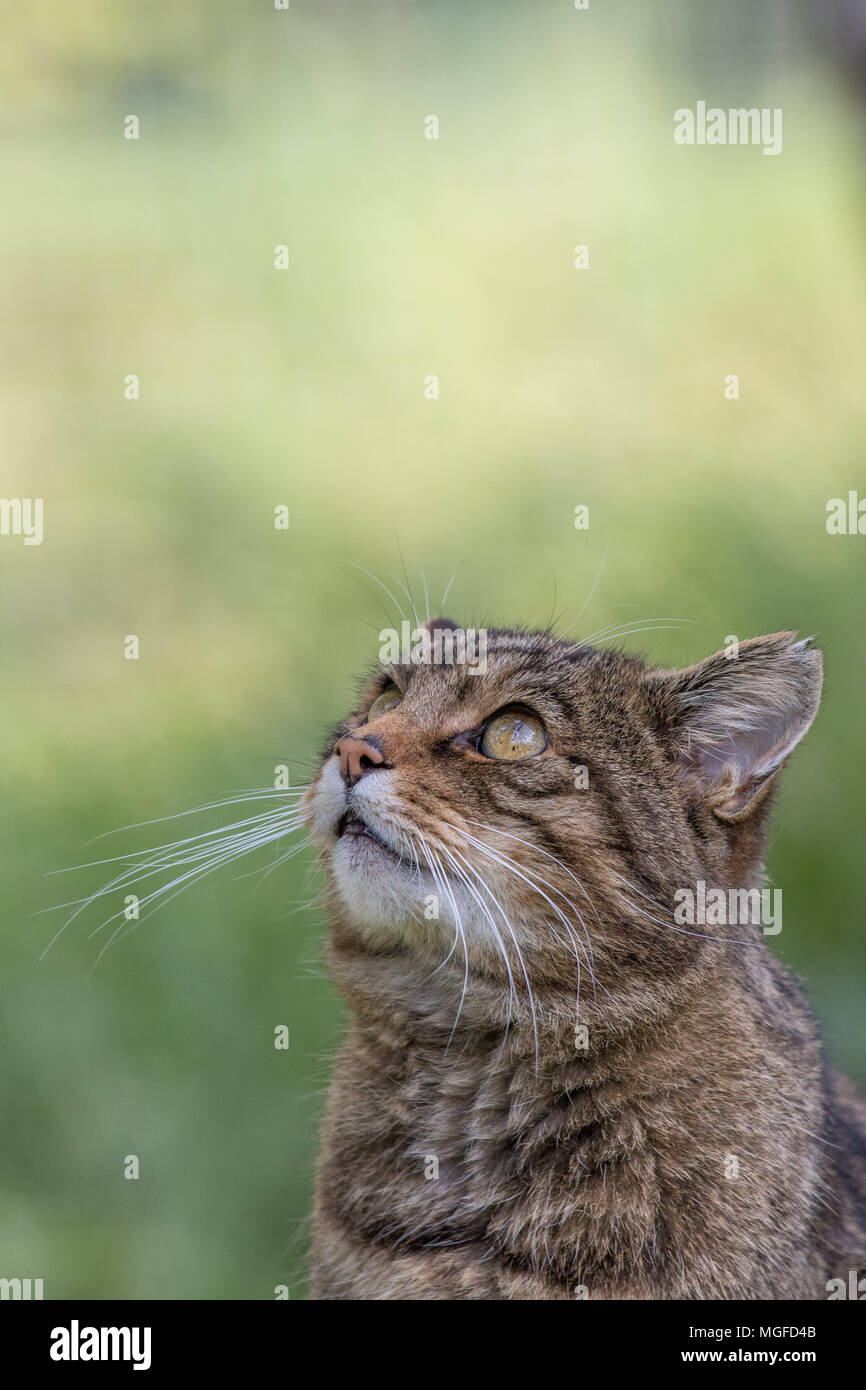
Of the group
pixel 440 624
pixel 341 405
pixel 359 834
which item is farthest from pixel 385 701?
pixel 341 405

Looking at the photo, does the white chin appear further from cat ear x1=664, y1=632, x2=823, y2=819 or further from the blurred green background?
the blurred green background

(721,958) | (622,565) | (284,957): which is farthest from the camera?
(622,565)

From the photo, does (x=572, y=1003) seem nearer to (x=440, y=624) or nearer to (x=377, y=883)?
(x=377, y=883)

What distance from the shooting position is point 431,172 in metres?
7.18

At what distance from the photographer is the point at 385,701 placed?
12.6 ft

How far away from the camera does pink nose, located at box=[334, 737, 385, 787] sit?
3.20 metres

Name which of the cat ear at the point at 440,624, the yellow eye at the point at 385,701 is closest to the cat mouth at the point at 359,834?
the yellow eye at the point at 385,701

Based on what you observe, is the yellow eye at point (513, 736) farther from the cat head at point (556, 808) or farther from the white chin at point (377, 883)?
the white chin at point (377, 883)

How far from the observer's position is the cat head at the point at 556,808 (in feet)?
10.3

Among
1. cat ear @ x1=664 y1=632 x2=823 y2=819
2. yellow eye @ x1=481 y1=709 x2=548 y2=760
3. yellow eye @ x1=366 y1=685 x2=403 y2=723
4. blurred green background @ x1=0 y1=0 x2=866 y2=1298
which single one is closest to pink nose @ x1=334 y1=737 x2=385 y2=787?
yellow eye @ x1=481 y1=709 x2=548 y2=760
